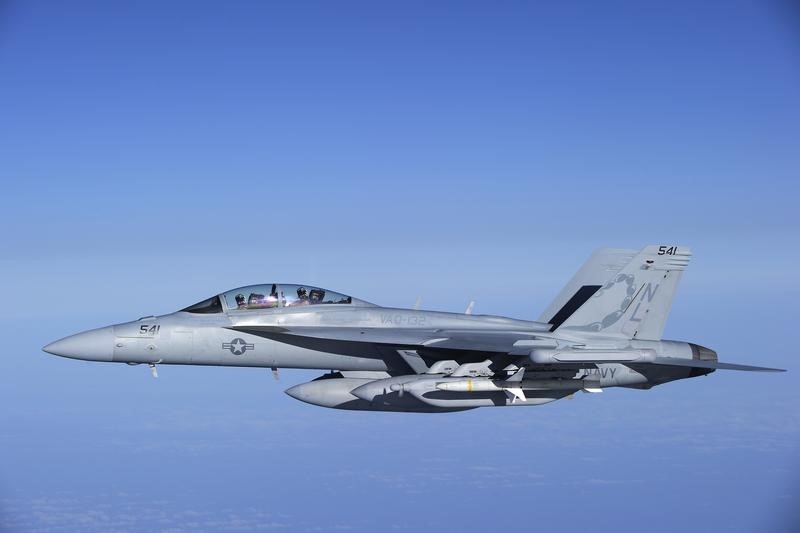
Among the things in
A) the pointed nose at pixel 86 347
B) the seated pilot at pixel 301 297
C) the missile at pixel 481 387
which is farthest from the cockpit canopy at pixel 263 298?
the missile at pixel 481 387

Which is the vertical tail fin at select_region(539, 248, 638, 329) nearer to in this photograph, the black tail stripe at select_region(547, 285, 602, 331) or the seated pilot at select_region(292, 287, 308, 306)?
the black tail stripe at select_region(547, 285, 602, 331)

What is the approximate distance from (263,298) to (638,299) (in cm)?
817

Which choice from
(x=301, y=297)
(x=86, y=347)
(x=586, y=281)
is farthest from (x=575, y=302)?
(x=86, y=347)

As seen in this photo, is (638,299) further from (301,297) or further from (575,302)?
(301,297)

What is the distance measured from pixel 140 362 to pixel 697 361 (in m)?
11.6

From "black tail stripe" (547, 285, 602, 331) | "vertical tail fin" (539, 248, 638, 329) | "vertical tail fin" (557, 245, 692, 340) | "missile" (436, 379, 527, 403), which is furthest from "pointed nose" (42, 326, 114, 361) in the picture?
"black tail stripe" (547, 285, 602, 331)

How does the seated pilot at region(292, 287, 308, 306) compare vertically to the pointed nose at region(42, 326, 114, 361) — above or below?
above

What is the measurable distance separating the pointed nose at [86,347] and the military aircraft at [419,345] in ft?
0.06

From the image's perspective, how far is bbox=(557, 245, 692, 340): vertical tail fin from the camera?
15.7 meters

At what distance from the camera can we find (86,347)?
13.9 m

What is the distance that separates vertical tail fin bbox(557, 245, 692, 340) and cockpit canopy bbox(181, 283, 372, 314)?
5.46 metres

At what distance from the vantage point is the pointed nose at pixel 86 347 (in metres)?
13.9

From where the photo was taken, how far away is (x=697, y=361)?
15.4 metres

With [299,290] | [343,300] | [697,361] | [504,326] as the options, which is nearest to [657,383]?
[697,361]
